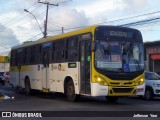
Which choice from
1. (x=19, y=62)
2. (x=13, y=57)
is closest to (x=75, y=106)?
(x=19, y=62)

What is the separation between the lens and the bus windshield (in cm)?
1756

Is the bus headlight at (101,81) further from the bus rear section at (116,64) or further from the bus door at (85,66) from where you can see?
the bus door at (85,66)

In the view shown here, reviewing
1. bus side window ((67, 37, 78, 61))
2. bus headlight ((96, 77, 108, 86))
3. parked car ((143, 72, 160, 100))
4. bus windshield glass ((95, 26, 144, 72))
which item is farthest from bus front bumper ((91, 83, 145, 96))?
parked car ((143, 72, 160, 100))

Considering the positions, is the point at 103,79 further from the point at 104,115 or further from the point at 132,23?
the point at 132,23

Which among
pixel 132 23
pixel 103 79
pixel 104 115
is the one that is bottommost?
pixel 104 115

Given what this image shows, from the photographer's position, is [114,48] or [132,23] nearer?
[114,48]

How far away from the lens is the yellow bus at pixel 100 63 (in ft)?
57.4

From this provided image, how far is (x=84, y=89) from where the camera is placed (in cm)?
1809

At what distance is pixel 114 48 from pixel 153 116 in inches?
194

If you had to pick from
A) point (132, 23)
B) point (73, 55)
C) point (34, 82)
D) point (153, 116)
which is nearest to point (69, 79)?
point (73, 55)

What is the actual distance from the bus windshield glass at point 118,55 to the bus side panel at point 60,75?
1.68 m

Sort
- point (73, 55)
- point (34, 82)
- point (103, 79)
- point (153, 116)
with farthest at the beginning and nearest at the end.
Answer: point (34, 82), point (73, 55), point (103, 79), point (153, 116)

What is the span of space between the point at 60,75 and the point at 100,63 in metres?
3.55

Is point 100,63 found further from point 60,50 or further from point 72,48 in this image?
point 60,50
